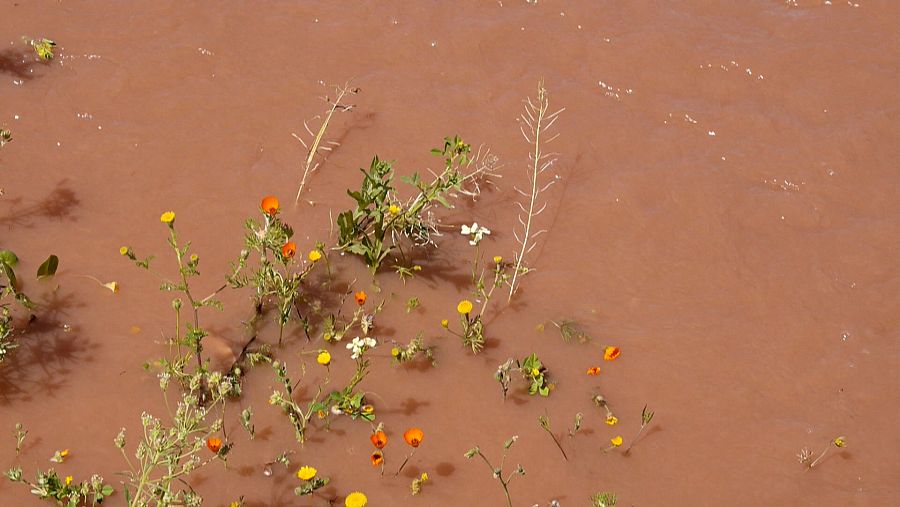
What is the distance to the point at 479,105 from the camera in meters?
4.48

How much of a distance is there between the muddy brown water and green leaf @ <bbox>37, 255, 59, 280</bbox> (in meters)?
0.11

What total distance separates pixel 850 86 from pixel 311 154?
117 inches

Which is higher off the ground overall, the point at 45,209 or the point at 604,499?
the point at 45,209

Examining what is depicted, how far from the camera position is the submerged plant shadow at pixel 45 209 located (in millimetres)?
3797

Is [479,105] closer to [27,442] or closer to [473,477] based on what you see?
[473,477]

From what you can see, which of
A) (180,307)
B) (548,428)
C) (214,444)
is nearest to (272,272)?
(180,307)

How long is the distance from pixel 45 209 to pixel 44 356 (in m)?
0.78

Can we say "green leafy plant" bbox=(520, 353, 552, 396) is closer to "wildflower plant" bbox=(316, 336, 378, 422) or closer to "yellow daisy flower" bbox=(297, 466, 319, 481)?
"wildflower plant" bbox=(316, 336, 378, 422)

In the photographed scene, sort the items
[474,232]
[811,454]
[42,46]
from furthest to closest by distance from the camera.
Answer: [42,46] → [474,232] → [811,454]

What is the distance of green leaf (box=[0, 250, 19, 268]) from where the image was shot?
337 centimetres

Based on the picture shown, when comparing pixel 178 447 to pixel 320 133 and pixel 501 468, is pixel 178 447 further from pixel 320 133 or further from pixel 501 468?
pixel 320 133

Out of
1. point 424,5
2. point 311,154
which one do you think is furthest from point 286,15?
point 311,154

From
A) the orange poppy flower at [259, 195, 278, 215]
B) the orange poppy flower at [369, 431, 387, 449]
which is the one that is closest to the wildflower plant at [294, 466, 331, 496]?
the orange poppy flower at [369, 431, 387, 449]

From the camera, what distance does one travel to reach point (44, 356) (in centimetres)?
341
